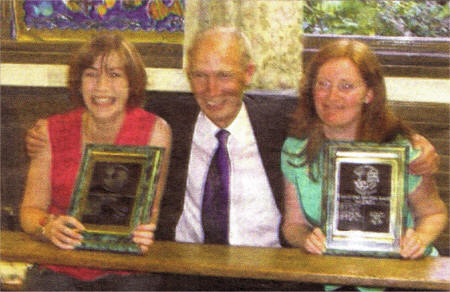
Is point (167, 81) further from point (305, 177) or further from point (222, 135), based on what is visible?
point (305, 177)

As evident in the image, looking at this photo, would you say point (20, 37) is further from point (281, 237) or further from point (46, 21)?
point (281, 237)

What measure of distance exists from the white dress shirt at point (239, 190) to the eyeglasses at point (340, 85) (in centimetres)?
19

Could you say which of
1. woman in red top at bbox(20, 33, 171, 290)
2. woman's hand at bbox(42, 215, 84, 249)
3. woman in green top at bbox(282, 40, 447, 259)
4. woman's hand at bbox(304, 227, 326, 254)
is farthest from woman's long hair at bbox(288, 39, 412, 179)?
woman's hand at bbox(42, 215, 84, 249)

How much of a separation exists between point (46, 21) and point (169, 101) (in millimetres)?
352

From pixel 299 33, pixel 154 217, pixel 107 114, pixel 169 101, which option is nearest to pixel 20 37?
pixel 107 114

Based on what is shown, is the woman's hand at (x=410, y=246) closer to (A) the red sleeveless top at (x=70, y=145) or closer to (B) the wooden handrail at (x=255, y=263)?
(B) the wooden handrail at (x=255, y=263)

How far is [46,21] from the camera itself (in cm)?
160

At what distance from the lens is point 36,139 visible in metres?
1.66

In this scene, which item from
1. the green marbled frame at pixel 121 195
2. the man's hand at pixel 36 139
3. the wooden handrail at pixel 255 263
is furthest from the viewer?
the man's hand at pixel 36 139

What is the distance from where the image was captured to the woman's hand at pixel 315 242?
148 cm

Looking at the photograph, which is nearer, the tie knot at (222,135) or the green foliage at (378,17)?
the green foliage at (378,17)

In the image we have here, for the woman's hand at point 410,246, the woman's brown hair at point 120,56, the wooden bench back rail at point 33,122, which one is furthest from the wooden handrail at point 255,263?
the woman's brown hair at point 120,56

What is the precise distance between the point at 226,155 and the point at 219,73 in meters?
0.20

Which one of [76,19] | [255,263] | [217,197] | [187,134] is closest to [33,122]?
[76,19]
